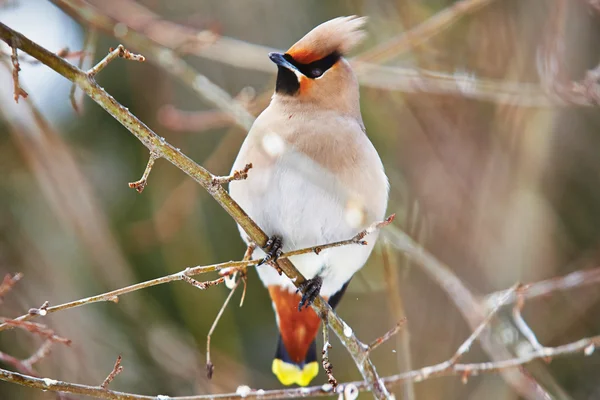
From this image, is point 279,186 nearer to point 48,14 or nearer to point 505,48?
point 48,14

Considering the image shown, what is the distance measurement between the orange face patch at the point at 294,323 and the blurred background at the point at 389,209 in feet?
3.18

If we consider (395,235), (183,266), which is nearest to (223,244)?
(183,266)

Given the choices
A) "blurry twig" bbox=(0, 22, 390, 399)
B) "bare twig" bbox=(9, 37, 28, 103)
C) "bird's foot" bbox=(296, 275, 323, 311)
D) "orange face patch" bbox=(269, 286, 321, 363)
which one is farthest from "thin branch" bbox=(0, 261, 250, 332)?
"orange face patch" bbox=(269, 286, 321, 363)

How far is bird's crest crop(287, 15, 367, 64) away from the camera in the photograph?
2.76 m

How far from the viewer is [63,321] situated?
4246 mm

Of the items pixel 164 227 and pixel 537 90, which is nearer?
pixel 537 90

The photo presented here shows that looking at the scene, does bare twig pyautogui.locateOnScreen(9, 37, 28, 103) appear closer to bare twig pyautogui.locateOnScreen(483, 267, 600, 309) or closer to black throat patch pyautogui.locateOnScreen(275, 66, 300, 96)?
black throat patch pyautogui.locateOnScreen(275, 66, 300, 96)

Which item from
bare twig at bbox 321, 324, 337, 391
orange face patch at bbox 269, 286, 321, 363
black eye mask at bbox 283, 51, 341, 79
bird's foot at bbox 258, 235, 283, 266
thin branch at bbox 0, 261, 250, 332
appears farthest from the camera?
orange face patch at bbox 269, 286, 321, 363

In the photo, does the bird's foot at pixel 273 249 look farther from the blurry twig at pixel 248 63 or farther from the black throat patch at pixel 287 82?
the blurry twig at pixel 248 63

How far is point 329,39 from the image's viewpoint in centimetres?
279

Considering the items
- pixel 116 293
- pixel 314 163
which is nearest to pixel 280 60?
pixel 314 163

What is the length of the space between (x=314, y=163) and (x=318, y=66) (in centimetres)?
43

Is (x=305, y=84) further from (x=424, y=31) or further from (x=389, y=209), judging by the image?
(x=389, y=209)

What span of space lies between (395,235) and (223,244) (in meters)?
1.97
